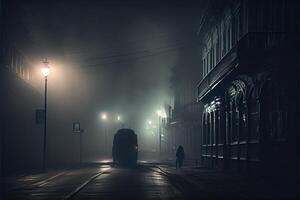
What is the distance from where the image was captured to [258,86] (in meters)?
24.6

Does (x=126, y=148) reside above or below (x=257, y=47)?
below

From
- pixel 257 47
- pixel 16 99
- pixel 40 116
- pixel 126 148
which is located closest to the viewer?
pixel 257 47

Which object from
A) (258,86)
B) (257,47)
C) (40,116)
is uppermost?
(257,47)

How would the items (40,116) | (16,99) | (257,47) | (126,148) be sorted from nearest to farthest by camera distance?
(257,47) → (40,116) → (16,99) → (126,148)

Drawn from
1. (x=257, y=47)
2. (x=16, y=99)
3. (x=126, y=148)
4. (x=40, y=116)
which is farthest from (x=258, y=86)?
(x=16, y=99)

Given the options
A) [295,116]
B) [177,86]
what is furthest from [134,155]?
[177,86]

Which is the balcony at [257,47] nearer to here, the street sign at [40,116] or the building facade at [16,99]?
the street sign at [40,116]

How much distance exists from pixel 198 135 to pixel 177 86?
1748 cm

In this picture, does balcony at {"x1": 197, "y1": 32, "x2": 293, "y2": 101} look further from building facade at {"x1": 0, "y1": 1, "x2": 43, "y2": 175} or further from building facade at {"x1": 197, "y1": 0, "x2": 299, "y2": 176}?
building facade at {"x1": 0, "y1": 1, "x2": 43, "y2": 175}

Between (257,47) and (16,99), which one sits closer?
(257,47)

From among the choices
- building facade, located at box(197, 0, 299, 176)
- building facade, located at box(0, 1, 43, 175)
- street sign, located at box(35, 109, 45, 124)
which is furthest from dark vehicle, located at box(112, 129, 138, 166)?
building facade, located at box(197, 0, 299, 176)

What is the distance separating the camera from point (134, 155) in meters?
45.2

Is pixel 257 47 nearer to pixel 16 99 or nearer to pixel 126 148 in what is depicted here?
pixel 126 148

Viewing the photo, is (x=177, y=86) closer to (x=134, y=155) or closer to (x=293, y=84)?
(x=134, y=155)
